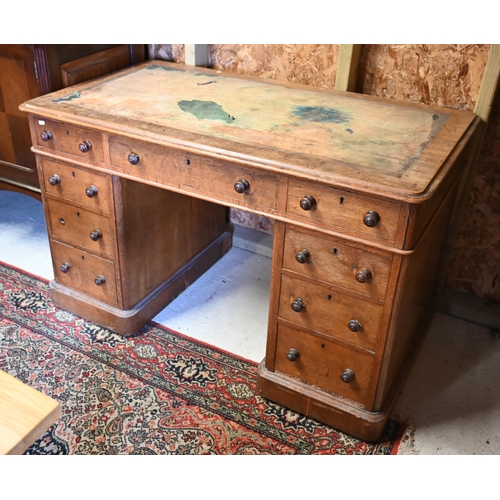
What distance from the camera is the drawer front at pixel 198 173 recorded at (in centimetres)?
178

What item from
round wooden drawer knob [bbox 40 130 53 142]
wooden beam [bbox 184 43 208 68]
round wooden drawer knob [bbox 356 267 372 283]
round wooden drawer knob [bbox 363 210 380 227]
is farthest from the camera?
wooden beam [bbox 184 43 208 68]

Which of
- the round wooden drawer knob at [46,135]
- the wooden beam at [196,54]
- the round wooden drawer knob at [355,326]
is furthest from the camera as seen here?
the wooden beam at [196,54]

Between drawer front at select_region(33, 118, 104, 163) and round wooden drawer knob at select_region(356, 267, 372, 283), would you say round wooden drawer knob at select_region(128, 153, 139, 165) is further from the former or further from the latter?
round wooden drawer knob at select_region(356, 267, 372, 283)

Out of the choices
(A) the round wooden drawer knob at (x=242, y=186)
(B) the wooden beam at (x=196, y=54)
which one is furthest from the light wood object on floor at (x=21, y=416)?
(B) the wooden beam at (x=196, y=54)

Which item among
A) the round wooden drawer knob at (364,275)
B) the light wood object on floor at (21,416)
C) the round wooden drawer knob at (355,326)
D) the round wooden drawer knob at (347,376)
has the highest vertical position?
the light wood object on floor at (21,416)

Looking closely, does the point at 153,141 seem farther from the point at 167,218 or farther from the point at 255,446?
the point at 255,446

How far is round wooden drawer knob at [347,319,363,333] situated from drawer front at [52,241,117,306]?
1.02 meters

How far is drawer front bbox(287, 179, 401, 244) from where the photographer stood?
63.6 inches

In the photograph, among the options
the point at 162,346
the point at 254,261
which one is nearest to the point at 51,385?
the point at 162,346

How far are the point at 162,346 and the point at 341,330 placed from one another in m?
0.85

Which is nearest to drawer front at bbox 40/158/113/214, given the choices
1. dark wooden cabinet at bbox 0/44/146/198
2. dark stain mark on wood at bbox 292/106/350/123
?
dark wooden cabinet at bbox 0/44/146/198

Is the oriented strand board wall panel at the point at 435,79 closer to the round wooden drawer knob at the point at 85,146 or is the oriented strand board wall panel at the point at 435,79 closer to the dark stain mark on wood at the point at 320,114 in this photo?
the dark stain mark on wood at the point at 320,114

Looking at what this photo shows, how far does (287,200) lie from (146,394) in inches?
37.2

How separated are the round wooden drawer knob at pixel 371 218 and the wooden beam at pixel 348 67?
0.89 meters
